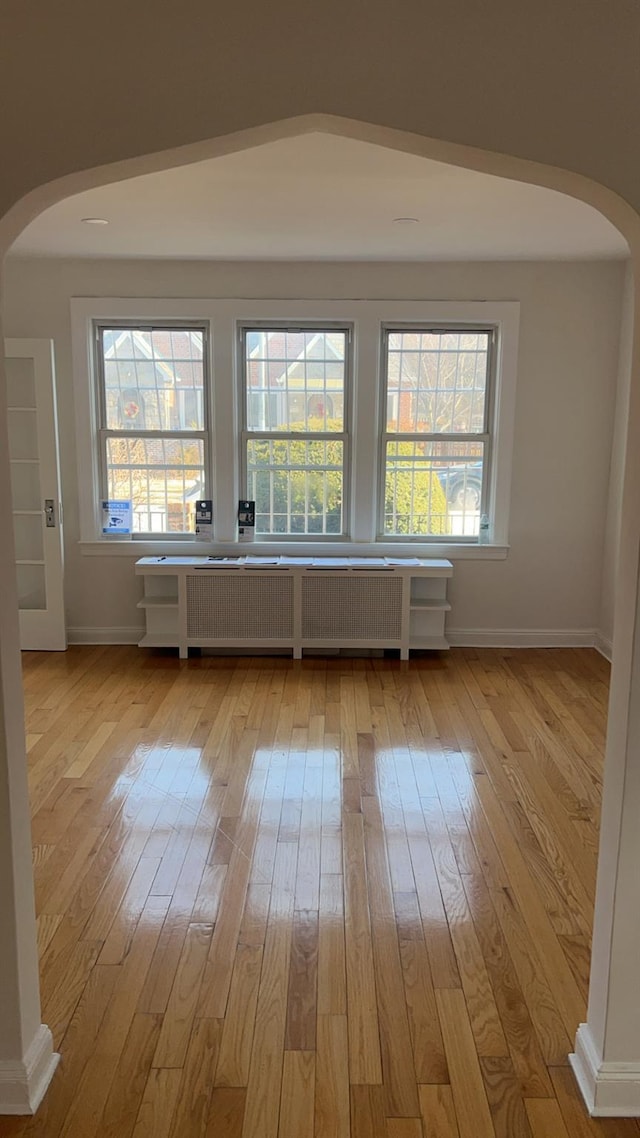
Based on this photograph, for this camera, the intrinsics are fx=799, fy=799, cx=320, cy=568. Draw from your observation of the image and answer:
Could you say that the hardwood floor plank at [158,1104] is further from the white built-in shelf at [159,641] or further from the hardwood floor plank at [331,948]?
the white built-in shelf at [159,641]

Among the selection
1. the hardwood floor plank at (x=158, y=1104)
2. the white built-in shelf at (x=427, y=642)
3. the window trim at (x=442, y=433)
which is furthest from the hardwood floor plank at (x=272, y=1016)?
the window trim at (x=442, y=433)

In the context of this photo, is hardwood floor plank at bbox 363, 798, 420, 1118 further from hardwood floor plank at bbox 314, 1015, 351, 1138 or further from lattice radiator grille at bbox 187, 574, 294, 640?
lattice radiator grille at bbox 187, 574, 294, 640

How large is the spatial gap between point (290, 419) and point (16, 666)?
411 centimetres

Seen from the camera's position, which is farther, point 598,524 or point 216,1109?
point 598,524

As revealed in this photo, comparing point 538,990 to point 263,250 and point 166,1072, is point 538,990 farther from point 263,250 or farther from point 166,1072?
point 263,250

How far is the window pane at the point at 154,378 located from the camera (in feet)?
18.5

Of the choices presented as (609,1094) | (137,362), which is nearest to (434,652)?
(137,362)

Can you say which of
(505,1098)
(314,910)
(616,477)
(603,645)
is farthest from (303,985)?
(616,477)

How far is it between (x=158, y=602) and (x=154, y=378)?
1597mm

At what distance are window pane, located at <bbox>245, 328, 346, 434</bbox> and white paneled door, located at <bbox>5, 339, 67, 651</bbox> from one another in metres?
1.38

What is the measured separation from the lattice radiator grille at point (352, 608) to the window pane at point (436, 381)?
3.84 ft

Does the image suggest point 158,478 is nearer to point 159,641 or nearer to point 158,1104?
point 159,641

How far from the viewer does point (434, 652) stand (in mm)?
5801

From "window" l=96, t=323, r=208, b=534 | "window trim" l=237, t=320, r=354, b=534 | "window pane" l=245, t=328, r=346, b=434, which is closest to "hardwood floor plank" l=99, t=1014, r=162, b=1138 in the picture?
"window trim" l=237, t=320, r=354, b=534
